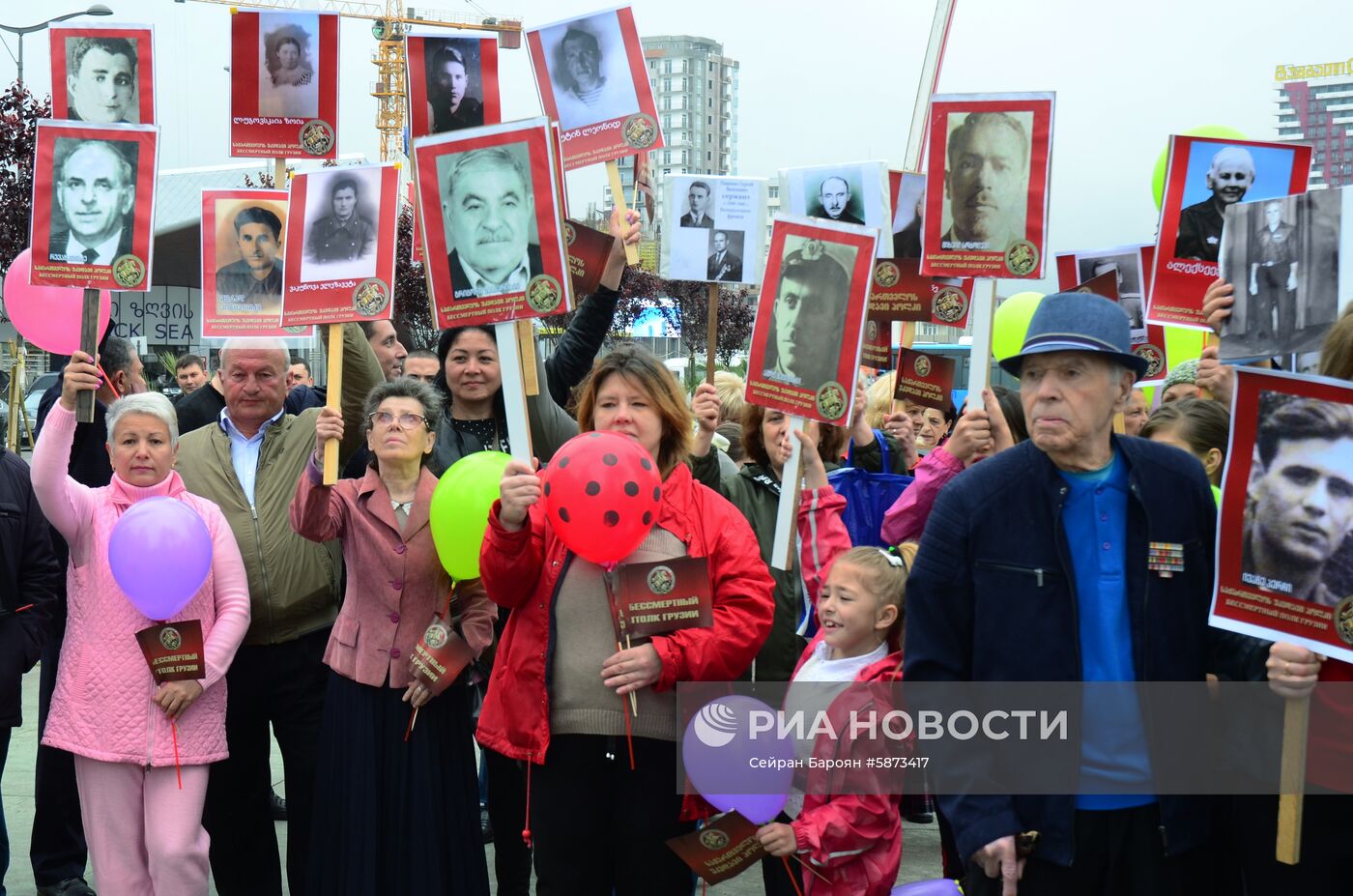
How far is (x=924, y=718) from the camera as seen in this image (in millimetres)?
3152

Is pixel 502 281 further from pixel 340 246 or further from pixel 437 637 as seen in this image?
pixel 437 637

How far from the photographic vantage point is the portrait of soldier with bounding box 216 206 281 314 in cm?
491

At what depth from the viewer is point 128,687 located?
444 centimetres

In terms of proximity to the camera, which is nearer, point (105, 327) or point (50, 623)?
point (50, 623)

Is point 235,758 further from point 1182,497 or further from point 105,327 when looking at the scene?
point 1182,497

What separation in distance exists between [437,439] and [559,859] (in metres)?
1.83

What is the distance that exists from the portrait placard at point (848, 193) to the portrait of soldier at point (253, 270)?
2.26 m

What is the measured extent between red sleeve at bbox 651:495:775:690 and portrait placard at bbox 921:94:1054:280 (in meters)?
1.21

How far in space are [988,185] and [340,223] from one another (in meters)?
2.25

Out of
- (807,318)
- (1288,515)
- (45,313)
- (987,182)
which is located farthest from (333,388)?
(1288,515)

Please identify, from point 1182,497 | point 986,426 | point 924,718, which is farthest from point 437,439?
point 1182,497

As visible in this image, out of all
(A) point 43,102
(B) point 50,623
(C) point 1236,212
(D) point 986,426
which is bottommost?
(B) point 50,623

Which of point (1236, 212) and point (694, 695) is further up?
point (1236, 212)

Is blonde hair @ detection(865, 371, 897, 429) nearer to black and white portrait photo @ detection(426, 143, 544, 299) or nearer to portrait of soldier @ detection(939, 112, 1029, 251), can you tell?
portrait of soldier @ detection(939, 112, 1029, 251)
